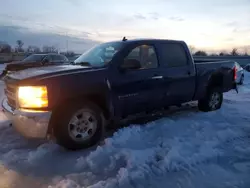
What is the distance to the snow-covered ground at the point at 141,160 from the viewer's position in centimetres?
351

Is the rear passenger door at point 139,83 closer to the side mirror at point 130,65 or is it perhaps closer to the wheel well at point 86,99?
the side mirror at point 130,65

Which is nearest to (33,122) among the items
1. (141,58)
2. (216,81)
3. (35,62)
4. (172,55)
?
(141,58)

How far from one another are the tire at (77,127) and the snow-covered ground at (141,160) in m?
0.17

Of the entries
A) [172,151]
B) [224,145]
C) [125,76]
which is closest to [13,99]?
[125,76]

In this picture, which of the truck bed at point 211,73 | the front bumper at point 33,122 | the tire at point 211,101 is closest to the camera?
the front bumper at point 33,122

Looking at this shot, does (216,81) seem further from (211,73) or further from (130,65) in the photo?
(130,65)

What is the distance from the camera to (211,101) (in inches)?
291

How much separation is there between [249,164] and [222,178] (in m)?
0.71

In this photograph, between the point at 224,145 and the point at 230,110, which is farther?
the point at 230,110

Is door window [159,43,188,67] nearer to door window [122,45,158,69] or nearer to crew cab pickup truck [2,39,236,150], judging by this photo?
crew cab pickup truck [2,39,236,150]

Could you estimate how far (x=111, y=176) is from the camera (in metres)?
3.65

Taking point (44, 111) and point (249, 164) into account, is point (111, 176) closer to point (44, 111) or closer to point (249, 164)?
point (44, 111)

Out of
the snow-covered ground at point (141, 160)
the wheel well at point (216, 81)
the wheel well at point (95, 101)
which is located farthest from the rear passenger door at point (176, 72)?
the wheel well at point (95, 101)

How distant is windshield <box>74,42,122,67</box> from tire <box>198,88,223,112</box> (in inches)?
115
